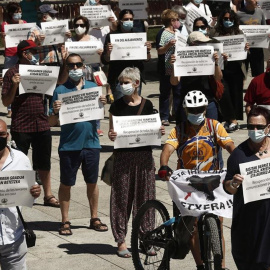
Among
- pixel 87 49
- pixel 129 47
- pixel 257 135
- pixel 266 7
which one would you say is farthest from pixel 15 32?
pixel 257 135

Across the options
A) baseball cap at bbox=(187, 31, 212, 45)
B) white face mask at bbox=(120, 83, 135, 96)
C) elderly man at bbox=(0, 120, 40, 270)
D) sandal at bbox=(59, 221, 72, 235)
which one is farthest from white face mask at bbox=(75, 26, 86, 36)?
elderly man at bbox=(0, 120, 40, 270)

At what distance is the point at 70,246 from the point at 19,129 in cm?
180

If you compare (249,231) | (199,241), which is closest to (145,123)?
(199,241)

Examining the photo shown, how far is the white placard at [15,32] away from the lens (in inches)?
677

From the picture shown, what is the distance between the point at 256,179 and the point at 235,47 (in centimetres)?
754

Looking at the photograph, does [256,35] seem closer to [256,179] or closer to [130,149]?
[130,149]

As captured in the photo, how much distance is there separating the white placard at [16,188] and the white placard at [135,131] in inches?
88.9

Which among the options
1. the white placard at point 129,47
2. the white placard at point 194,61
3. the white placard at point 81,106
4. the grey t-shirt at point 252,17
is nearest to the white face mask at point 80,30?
the white placard at point 129,47

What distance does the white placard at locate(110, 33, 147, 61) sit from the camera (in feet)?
51.8

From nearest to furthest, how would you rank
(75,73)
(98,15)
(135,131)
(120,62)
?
(135,131) < (75,73) < (120,62) < (98,15)

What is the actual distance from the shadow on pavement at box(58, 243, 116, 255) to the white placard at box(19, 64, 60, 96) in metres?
2.01

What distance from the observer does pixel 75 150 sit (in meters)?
11.8

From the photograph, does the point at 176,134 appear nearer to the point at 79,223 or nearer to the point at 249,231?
the point at 249,231

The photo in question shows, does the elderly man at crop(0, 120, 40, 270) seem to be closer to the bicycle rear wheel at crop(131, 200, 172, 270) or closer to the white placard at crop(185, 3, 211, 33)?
the bicycle rear wheel at crop(131, 200, 172, 270)
